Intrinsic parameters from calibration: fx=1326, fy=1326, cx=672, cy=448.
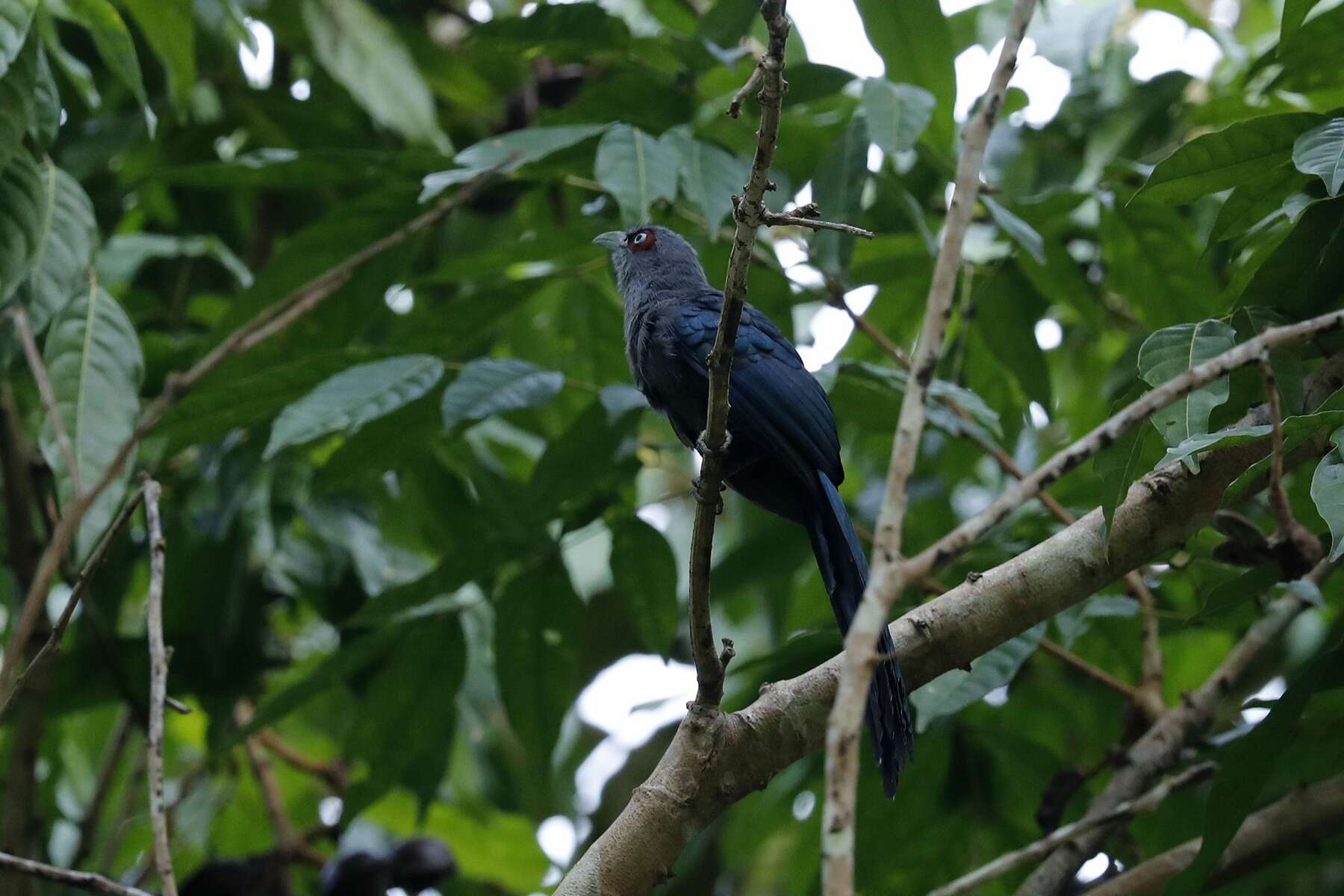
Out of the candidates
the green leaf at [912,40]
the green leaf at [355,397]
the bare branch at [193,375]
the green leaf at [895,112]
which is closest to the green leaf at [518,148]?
the bare branch at [193,375]

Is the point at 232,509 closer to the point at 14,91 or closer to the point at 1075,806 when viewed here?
the point at 14,91

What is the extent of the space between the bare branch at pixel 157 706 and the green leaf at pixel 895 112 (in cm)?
182

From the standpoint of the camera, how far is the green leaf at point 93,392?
306cm

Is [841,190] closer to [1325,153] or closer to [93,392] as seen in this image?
[1325,153]

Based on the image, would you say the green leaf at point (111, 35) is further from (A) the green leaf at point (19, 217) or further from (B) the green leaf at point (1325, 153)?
(B) the green leaf at point (1325, 153)

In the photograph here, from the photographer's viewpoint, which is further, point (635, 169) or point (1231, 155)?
point (635, 169)

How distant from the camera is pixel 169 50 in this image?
3.67 metres

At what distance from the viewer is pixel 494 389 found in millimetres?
3387

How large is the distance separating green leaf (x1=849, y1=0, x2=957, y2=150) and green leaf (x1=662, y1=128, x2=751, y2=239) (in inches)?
21.7

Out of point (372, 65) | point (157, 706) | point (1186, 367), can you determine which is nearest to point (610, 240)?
point (372, 65)

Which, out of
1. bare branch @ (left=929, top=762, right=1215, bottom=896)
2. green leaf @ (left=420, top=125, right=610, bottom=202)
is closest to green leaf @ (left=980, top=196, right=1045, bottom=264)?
green leaf @ (left=420, top=125, right=610, bottom=202)

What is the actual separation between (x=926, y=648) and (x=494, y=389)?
52.5 inches

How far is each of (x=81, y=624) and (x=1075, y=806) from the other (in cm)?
328

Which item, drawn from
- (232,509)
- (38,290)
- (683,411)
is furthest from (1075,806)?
(38,290)
